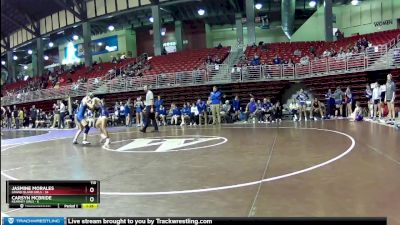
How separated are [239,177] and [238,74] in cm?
1598

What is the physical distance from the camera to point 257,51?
2409 centimetres

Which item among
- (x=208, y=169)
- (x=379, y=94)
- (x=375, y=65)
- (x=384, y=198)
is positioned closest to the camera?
(x=384, y=198)

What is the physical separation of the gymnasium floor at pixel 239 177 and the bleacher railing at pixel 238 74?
9.73 meters

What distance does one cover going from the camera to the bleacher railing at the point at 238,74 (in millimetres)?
16828

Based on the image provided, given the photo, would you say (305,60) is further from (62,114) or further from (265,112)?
(62,114)

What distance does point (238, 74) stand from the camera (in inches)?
798

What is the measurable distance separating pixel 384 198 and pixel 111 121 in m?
16.1

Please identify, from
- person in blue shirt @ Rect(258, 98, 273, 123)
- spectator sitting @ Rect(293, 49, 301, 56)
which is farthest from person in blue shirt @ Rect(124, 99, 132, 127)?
spectator sitting @ Rect(293, 49, 301, 56)

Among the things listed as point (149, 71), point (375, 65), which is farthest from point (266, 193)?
point (149, 71)

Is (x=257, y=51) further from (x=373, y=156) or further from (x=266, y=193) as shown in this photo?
(x=266, y=193)

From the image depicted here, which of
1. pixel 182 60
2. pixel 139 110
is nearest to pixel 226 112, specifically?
pixel 139 110

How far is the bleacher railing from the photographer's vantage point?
55.2 ft
